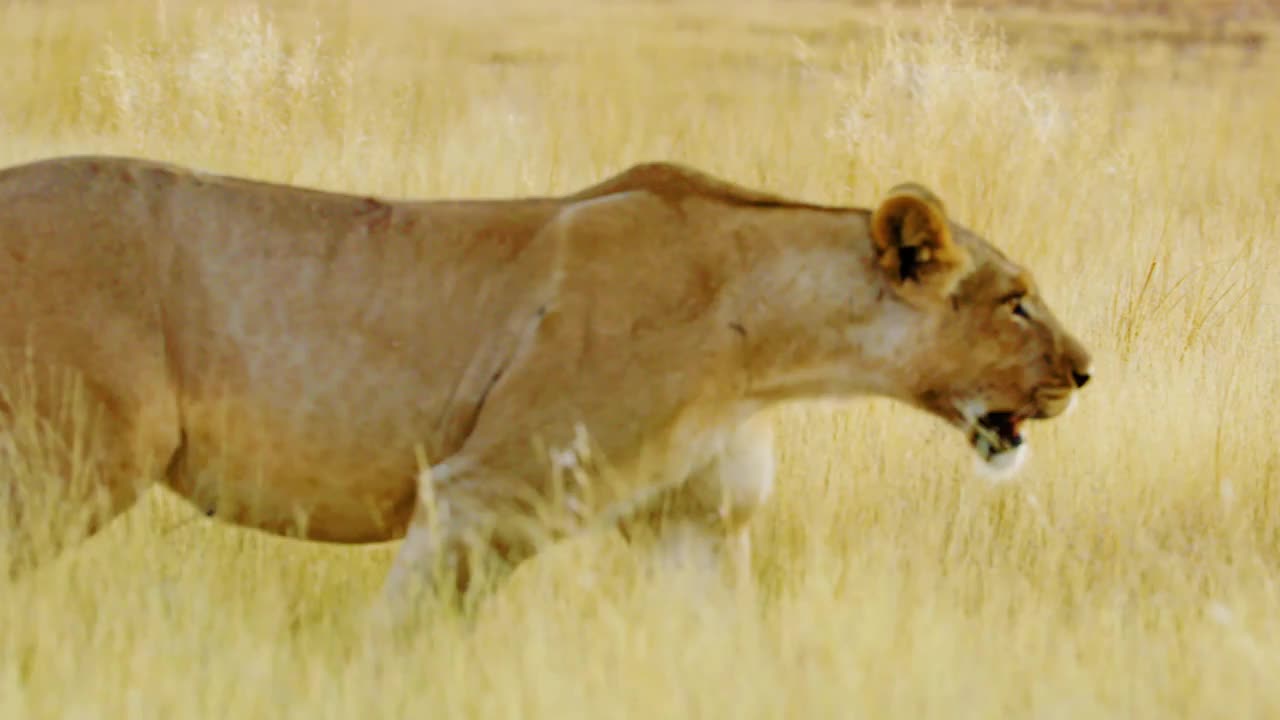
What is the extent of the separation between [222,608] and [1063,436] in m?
2.42

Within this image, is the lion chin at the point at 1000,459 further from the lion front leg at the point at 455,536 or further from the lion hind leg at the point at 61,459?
the lion hind leg at the point at 61,459

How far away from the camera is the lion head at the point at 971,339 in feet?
13.6

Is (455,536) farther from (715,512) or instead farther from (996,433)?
(996,433)

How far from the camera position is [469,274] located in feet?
13.8

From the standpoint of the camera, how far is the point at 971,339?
4.16 meters

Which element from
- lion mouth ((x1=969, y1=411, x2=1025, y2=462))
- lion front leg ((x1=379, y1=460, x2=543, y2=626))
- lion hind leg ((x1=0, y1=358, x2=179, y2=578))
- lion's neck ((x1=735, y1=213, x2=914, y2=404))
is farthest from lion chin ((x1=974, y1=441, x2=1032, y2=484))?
lion hind leg ((x1=0, y1=358, x2=179, y2=578))

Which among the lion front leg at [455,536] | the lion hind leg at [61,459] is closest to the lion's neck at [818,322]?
the lion front leg at [455,536]

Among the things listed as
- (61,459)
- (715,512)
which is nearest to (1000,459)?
(715,512)

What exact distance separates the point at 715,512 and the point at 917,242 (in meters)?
0.65

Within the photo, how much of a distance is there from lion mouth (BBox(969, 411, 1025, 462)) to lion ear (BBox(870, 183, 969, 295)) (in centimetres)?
26

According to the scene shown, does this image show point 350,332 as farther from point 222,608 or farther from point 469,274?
point 222,608

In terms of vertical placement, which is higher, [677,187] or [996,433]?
[677,187]

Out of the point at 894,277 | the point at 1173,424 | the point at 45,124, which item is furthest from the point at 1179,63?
the point at 894,277

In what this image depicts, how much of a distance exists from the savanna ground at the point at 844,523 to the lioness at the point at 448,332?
0.23 meters
